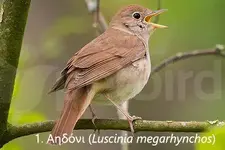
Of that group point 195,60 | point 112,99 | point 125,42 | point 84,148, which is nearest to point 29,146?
point 112,99

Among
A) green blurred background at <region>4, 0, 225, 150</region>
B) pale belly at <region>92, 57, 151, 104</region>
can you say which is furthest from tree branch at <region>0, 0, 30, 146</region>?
pale belly at <region>92, 57, 151, 104</region>

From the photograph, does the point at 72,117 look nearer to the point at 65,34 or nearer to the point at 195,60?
the point at 65,34

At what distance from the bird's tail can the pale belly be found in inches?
9.2

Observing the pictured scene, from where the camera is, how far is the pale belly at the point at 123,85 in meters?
4.27

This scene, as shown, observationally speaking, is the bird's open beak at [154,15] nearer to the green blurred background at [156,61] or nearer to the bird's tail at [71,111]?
the green blurred background at [156,61]

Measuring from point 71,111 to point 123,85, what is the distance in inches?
25.3

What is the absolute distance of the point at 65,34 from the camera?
18.7 feet

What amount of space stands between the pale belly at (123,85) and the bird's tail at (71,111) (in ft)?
0.76

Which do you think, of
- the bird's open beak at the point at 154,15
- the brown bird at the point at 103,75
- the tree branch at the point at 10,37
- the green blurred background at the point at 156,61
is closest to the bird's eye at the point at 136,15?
the bird's open beak at the point at 154,15

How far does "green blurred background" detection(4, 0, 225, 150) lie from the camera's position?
203 inches

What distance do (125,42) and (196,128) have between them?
1526 millimetres

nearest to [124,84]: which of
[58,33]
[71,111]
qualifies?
[71,111]

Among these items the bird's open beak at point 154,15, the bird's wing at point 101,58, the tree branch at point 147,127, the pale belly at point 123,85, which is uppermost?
the bird's open beak at point 154,15

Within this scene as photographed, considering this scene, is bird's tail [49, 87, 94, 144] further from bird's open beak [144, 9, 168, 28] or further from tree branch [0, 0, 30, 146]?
bird's open beak [144, 9, 168, 28]
